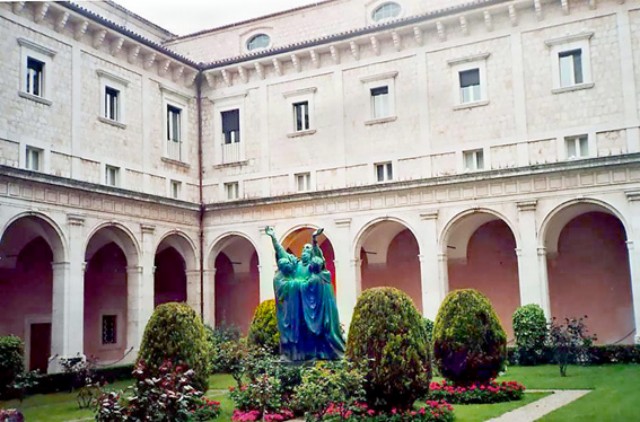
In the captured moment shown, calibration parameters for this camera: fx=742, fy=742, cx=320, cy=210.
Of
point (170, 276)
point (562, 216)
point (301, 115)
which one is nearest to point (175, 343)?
point (562, 216)

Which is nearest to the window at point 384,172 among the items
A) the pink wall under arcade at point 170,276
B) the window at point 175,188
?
the window at point 175,188

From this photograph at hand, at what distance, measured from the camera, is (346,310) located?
25.1 m

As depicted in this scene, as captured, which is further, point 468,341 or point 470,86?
point 470,86

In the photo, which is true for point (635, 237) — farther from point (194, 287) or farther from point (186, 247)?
point (186, 247)

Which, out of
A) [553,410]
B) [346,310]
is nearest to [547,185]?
[346,310]

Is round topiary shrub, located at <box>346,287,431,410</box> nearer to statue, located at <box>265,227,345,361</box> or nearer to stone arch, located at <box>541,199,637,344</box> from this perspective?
statue, located at <box>265,227,345,361</box>

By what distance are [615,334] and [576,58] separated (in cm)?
930

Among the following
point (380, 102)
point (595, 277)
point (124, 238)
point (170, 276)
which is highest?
point (380, 102)

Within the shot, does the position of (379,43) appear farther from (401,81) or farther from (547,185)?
(547,185)

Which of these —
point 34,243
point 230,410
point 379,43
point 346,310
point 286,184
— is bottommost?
point 230,410

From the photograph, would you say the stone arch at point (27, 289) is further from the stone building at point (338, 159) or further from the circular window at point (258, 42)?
the circular window at point (258, 42)

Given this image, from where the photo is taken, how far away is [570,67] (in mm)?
22766

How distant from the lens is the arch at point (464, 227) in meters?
23.2

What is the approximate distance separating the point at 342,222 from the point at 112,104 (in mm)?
8603
